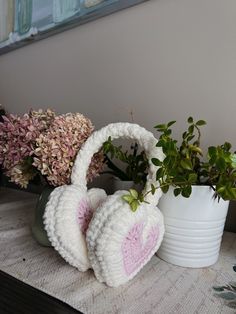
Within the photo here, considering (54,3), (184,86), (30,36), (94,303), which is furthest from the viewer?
(30,36)

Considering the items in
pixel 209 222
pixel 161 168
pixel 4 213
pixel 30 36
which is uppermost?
pixel 30 36

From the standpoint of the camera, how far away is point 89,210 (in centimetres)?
47

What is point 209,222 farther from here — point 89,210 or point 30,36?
point 30,36

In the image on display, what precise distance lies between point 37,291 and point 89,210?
15 centimetres

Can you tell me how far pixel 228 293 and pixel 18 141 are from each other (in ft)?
1.54

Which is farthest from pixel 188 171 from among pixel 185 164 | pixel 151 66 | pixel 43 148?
pixel 151 66

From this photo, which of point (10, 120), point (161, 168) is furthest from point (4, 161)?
point (161, 168)

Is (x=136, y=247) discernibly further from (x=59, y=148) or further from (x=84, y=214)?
(x=59, y=148)

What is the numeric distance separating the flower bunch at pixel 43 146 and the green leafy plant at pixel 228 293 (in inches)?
12.6

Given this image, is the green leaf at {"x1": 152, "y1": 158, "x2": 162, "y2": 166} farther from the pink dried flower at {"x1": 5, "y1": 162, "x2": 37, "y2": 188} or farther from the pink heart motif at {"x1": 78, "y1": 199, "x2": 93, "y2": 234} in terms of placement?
the pink dried flower at {"x1": 5, "y1": 162, "x2": 37, "y2": 188}

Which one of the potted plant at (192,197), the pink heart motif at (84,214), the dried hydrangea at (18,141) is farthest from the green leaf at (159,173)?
the dried hydrangea at (18,141)

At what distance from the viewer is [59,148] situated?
0.49 metres

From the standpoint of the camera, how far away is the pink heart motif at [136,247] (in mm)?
394

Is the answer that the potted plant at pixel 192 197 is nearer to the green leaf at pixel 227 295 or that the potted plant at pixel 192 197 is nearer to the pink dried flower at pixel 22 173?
the green leaf at pixel 227 295
